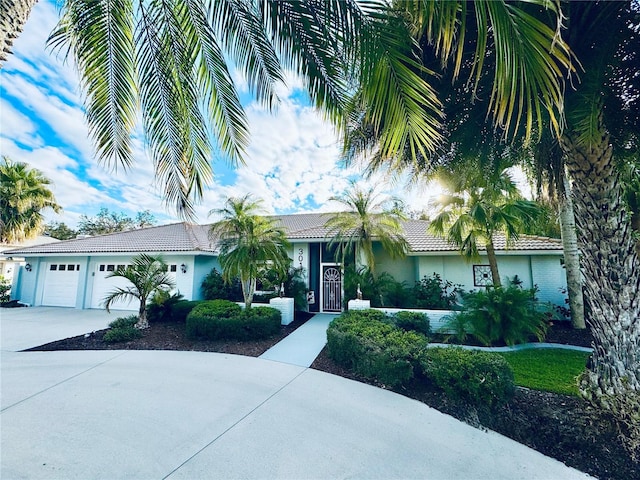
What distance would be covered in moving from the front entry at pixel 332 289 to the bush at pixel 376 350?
559 cm

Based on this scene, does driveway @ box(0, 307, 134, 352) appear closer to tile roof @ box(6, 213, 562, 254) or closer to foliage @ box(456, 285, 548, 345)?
tile roof @ box(6, 213, 562, 254)

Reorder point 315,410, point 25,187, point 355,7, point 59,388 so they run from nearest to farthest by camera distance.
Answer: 1. point 355,7
2. point 315,410
3. point 59,388
4. point 25,187

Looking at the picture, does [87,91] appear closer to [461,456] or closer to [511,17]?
[511,17]

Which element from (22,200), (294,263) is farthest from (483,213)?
(22,200)

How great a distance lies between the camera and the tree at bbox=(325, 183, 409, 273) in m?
11.2

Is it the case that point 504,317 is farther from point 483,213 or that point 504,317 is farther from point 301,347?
point 301,347

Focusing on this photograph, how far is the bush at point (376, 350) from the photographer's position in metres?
5.36

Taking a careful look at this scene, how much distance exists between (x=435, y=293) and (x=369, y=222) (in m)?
4.30

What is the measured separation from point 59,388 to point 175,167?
4900mm

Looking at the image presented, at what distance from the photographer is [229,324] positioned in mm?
8633

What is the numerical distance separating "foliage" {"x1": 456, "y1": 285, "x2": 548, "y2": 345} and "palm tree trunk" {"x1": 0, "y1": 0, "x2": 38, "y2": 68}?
10717mm

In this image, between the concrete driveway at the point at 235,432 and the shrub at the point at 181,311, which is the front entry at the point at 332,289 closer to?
the shrub at the point at 181,311

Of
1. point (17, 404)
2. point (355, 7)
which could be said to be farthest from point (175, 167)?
point (17, 404)

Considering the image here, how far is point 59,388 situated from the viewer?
5.36 meters
